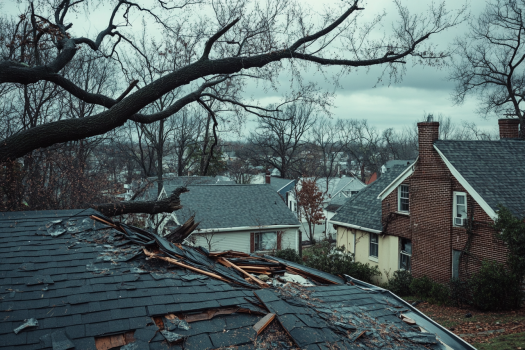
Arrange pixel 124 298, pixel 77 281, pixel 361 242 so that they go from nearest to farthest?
pixel 124 298, pixel 77 281, pixel 361 242

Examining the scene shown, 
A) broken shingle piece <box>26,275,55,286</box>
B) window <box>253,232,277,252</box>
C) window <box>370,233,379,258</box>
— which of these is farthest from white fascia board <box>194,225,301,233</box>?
broken shingle piece <box>26,275,55,286</box>

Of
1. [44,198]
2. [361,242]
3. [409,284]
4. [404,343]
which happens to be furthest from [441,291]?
[44,198]

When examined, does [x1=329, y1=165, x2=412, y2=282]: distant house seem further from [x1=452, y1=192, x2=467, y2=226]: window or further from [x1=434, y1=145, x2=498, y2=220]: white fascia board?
[x1=434, y1=145, x2=498, y2=220]: white fascia board

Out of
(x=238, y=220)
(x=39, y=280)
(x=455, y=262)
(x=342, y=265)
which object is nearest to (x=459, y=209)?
(x=455, y=262)

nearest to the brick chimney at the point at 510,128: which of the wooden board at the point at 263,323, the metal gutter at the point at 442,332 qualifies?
the metal gutter at the point at 442,332

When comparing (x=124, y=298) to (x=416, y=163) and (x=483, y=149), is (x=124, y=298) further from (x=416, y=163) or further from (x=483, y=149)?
(x=483, y=149)

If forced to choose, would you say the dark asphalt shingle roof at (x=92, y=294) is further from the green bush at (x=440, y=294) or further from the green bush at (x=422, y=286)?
the green bush at (x=422, y=286)

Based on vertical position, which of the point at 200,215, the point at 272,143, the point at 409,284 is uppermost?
the point at 272,143
